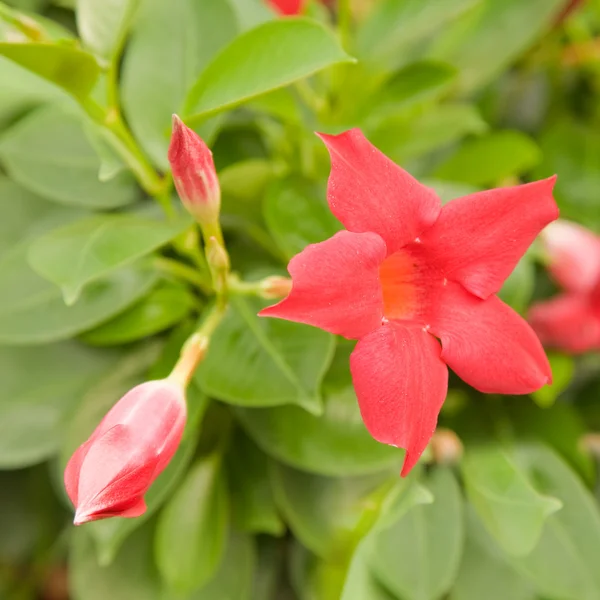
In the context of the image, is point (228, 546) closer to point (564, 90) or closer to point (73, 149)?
point (73, 149)

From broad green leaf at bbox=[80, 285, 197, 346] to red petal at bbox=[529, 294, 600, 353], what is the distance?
0.31 meters

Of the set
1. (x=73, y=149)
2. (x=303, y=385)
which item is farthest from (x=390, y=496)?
(x=73, y=149)

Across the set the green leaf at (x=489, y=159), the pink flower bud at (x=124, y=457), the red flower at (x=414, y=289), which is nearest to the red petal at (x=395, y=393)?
the red flower at (x=414, y=289)

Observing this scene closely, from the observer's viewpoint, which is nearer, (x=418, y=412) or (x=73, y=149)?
(x=418, y=412)

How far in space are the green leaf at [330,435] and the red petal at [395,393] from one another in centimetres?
15

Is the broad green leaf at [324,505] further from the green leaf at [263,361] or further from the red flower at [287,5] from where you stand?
the red flower at [287,5]

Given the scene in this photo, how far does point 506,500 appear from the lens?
507mm

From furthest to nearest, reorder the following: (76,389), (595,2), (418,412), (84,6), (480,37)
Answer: (595,2), (480,37), (76,389), (84,6), (418,412)

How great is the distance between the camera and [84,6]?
0.46 meters

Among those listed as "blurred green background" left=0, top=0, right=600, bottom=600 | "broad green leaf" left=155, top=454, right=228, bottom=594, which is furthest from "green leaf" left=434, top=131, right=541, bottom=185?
"broad green leaf" left=155, top=454, right=228, bottom=594

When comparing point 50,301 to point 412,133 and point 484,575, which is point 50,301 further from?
point 484,575

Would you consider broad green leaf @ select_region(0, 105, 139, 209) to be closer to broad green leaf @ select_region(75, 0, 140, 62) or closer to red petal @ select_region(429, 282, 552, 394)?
broad green leaf @ select_region(75, 0, 140, 62)

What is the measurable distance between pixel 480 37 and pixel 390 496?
18.1 inches

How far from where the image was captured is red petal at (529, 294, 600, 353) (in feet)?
1.90
